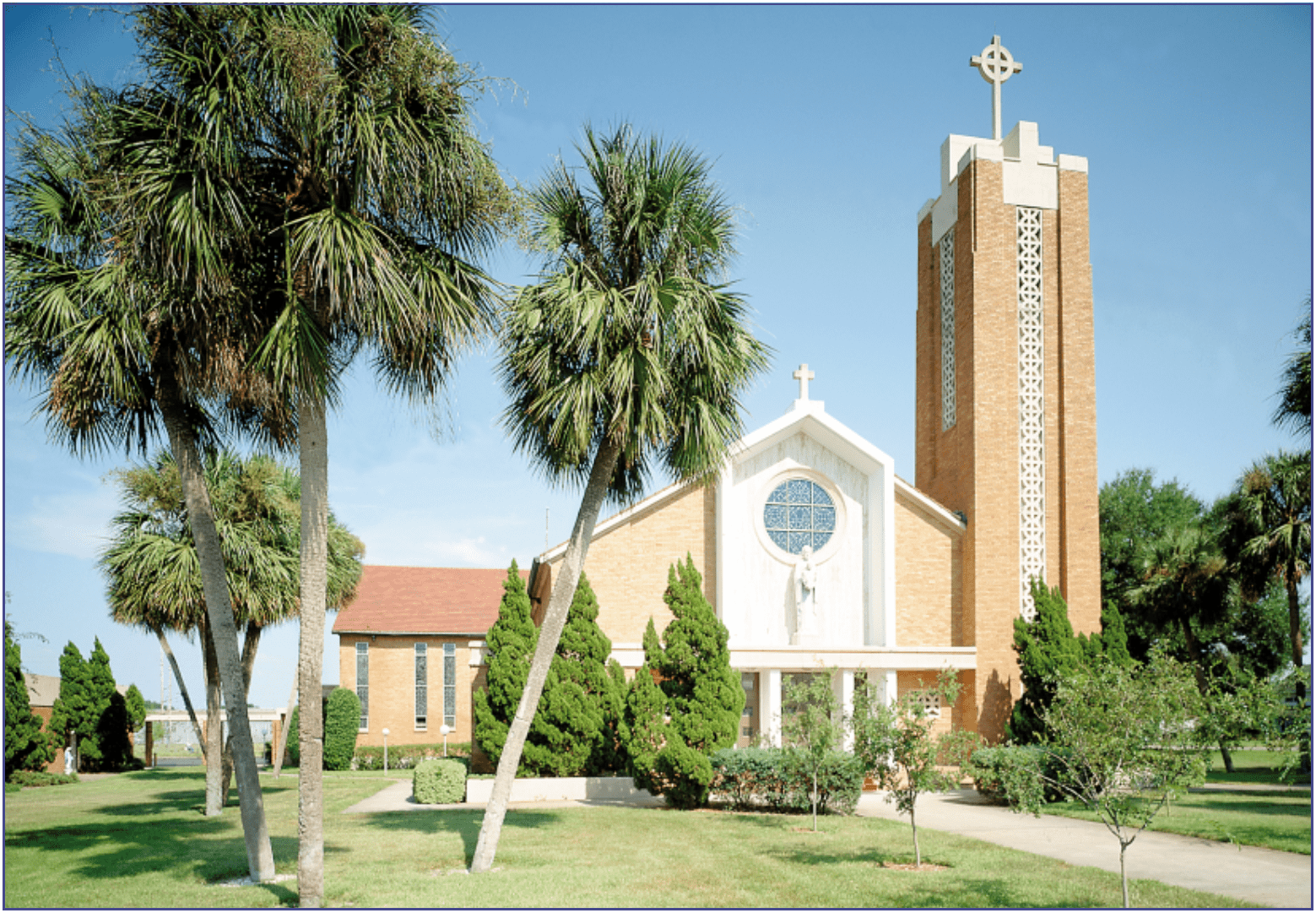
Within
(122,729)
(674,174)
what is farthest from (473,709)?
(122,729)

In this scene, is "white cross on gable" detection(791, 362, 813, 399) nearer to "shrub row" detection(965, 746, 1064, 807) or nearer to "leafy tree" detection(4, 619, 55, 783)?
"shrub row" detection(965, 746, 1064, 807)

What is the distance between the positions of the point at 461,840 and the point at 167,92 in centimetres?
1102

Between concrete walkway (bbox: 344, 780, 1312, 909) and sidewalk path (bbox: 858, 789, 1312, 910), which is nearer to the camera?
sidewalk path (bbox: 858, 789, 1312, 910)

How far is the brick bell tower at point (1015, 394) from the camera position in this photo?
26.6 metres

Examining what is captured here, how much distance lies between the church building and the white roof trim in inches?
1.9

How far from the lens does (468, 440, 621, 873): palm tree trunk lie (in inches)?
516

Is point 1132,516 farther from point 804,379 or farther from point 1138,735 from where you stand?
point 1138,735

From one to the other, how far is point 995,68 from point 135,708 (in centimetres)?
3780

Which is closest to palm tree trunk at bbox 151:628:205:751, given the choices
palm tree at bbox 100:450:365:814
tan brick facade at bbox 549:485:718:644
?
palm tree at bbox 100:450:365:814

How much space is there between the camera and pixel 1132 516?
1869 inches

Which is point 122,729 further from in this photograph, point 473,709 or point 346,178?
point 346,178

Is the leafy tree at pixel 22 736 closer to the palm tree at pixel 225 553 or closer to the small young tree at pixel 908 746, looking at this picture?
the palm tree at pixel 225 553

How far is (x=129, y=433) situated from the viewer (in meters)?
12.9

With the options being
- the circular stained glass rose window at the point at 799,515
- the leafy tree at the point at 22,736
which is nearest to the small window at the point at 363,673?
the leafy tree at the point at 22,736
